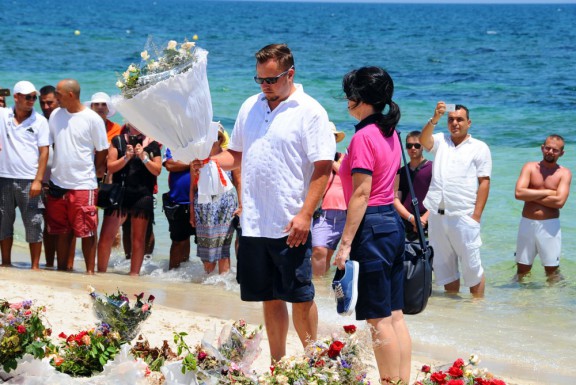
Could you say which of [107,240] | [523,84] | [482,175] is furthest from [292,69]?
[523,84]

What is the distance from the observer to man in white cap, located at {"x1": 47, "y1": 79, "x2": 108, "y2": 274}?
27.1ft

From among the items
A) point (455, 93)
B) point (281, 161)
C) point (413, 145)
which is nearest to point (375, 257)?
point (281, 161)

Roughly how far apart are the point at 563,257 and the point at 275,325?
618 centimetres

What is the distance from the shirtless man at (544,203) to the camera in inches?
349

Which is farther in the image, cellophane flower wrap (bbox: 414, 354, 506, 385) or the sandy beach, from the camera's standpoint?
the sandy beach

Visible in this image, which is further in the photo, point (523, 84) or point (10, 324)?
point (523, 84)

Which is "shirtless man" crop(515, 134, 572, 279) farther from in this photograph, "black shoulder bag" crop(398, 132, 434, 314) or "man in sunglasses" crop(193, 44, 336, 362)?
"man in sunglasses" crop(193, 44, 336, 362)

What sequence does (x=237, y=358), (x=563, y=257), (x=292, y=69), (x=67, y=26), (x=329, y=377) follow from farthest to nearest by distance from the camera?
(x=67, y=26), (x=563, y=257), (x=292, y=69), (x=237, y=358), (x=329, y=377)

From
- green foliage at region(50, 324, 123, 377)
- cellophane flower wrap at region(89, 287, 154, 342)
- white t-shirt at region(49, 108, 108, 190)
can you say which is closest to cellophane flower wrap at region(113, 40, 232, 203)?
cellophane flower wrap at region(89, 287, 154, 342)

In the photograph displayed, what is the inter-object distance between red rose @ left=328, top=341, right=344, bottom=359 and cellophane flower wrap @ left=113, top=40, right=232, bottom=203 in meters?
1.72

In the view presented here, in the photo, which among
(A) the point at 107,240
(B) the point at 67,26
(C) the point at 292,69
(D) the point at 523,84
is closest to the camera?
(C) the point at 292,69

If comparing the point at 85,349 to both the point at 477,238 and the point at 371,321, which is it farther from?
the point at 477,238

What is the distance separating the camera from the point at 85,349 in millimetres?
4805

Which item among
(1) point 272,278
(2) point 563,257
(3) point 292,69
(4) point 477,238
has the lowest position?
(2) point 563,257
